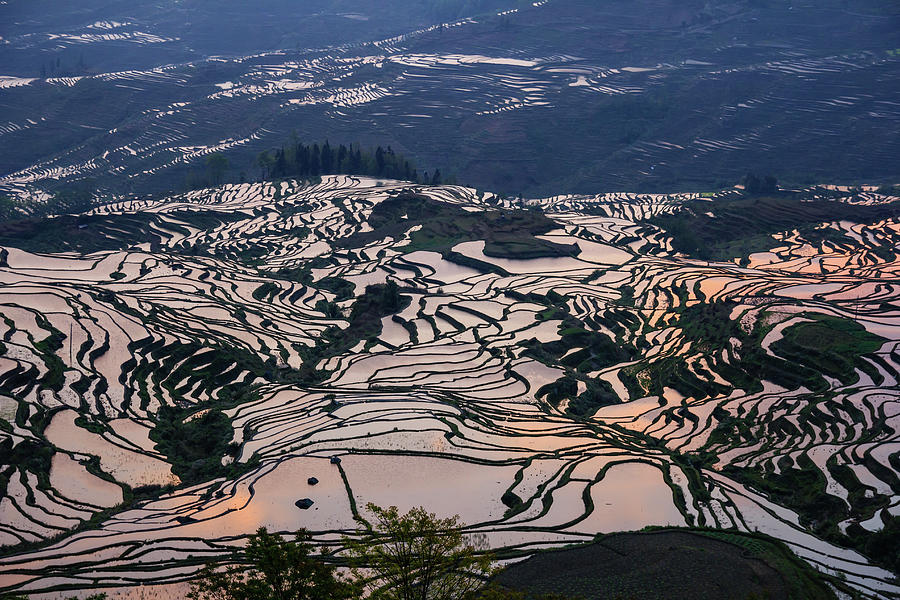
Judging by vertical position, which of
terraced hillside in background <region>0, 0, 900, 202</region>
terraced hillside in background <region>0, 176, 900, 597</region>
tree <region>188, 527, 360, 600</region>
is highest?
tree <region>188, 527, 360, 600</region>

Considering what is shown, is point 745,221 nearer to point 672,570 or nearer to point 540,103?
point 672,570

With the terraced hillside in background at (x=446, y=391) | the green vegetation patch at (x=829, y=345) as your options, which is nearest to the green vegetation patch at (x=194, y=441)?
the terraced hillside in background at (x=446, y=391)

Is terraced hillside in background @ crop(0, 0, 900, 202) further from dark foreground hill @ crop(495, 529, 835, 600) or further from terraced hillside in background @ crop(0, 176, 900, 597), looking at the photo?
dark foreground hill @ crop(495, 529, 835, 600)

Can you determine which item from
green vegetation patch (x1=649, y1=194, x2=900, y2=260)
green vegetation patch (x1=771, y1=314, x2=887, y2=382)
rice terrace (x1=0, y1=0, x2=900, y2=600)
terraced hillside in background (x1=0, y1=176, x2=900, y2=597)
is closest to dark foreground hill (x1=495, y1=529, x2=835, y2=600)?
rice terrace (x1=0, y1=0, x2=900, y2=600)

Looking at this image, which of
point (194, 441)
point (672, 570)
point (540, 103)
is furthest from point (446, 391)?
point (540, 103)

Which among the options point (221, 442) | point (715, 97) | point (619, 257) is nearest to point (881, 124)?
point (715, 97)

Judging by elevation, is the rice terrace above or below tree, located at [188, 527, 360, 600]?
below
